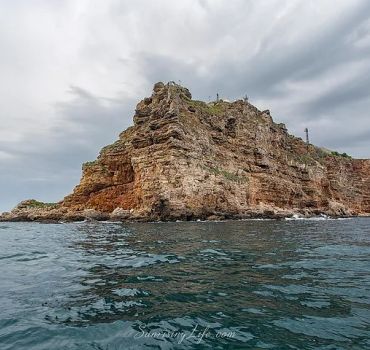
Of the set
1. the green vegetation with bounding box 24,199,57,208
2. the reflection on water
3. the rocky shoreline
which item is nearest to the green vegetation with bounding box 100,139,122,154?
the rocky shoreline

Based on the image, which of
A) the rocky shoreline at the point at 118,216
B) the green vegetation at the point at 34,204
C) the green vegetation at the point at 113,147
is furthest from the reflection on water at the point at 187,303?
the green vegetation at the point at 34,204

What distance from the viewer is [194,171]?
2233 inches

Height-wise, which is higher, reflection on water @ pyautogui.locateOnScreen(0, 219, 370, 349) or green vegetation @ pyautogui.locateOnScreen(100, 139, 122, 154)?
green vegetation @ pyautogui.locateOnScreen(100, 139, 122, 154)

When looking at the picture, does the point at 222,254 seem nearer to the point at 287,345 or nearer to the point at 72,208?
the point at 287,345

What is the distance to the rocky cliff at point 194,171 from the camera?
181 feet

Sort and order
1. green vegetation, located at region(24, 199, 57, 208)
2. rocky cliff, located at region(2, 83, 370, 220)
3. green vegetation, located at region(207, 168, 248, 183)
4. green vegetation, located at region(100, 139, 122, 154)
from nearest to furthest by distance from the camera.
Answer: rocky cliff, located at region(2, 83, 370, 220) → green vegetation, located at region(207, 168, 248, 183) → green vegetation, located at region(100, 139, 122, 154) → green vegetation, located at region(24, 199, 57, 208)

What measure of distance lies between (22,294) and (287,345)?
669 cm

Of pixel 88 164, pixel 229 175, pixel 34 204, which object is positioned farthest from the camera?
pixel 34 204

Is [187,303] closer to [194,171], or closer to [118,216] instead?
[194,171]

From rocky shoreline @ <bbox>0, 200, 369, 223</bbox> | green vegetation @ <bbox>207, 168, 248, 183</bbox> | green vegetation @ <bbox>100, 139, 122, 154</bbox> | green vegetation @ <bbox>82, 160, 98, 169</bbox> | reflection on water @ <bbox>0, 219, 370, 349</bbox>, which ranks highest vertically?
green vegetation @ <bbox>100, 139, 122, 154</bbox>

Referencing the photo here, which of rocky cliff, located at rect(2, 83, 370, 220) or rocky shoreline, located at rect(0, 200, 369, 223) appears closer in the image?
rocky shoreline, located at rect(0, 200, 369, 223)

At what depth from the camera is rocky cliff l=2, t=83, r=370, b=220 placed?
55250 mm

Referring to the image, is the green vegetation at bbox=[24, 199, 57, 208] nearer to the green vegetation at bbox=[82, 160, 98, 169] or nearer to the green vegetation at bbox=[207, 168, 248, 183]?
the green vegetation at bbox=[82, 160, 98, 169]

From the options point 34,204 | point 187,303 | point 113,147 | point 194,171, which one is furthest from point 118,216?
point 187,303
